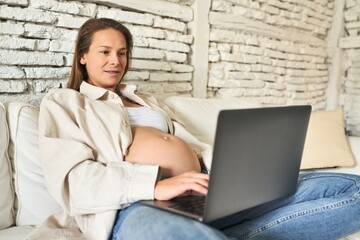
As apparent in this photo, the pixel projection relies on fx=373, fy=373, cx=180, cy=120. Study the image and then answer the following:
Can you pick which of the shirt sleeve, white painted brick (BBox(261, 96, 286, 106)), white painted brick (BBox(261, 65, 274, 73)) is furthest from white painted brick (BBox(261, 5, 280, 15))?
the shirt sleeve

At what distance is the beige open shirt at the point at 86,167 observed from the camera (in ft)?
3.17

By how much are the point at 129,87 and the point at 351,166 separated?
1309 mm

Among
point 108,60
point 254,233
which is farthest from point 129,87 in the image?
point 254,233

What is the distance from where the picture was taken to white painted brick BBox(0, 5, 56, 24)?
4.34 ft

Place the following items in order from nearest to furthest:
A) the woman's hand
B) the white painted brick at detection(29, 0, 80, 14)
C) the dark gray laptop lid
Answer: the dark gray laptop lid
the woman's hand
the white painted brick at detection(29, 0, 80, 14)

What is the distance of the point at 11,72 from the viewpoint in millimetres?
1354

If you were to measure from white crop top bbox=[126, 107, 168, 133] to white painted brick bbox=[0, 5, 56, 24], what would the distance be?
47 centimetres

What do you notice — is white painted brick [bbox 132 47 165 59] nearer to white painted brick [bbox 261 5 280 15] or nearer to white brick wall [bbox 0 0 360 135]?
white brick wall [bbox 0 0 360 135]

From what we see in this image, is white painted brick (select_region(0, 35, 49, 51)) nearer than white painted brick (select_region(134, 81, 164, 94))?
Yes

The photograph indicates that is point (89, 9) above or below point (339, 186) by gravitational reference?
above

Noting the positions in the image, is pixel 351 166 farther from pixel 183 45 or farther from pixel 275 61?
pixel 183 45

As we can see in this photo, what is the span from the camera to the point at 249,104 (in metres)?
2.01

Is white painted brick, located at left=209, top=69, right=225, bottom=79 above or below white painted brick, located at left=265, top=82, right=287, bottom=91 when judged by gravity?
above

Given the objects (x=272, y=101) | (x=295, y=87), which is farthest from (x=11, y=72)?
(x=295, y=87)
